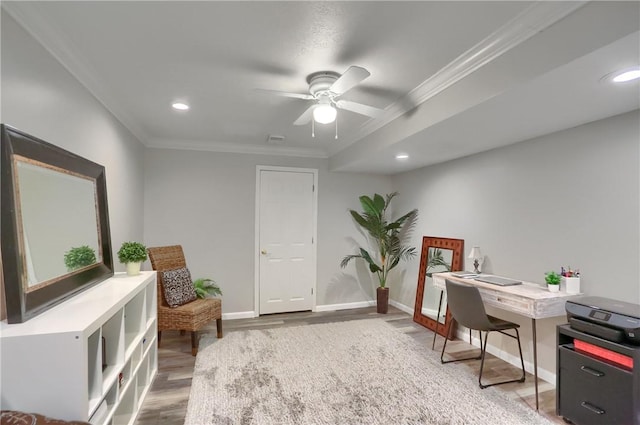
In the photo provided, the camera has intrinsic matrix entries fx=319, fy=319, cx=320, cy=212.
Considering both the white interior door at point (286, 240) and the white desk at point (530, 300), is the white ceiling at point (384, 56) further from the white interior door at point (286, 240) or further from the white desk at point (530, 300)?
the white interior door at point (286, 240)

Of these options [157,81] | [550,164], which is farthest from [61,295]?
[550,164]

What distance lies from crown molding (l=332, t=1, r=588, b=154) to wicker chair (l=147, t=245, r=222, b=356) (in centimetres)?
274

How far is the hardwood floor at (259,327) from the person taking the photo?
7.52 ft

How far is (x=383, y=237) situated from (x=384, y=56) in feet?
9.96

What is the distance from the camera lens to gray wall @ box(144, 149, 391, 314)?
163 inches

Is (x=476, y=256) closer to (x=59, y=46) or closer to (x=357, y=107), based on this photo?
(x=357, y=107)

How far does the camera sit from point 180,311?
10.4ft

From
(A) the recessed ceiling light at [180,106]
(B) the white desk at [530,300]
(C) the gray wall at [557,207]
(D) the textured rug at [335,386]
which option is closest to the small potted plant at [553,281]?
(B) the white desk at [530,300]

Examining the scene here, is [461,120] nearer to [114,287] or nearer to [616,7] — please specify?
[616,7]

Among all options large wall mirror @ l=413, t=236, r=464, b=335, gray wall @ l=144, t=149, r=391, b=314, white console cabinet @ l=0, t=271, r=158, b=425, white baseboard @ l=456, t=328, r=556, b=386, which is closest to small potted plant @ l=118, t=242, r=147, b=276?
white console cabinet @ l=0, t=271, r=158, b=425

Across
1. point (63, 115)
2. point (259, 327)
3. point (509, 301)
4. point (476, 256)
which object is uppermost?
point (63, 115)

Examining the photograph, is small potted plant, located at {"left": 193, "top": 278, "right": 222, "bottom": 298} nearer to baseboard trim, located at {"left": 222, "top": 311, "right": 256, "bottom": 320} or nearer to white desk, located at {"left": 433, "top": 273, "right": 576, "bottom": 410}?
baseboard trim, located at {"left": 222, "top": 311, "right": 256, "bottom": 320}

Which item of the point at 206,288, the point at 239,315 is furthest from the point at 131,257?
the point at 239,315

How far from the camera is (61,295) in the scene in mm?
1623
